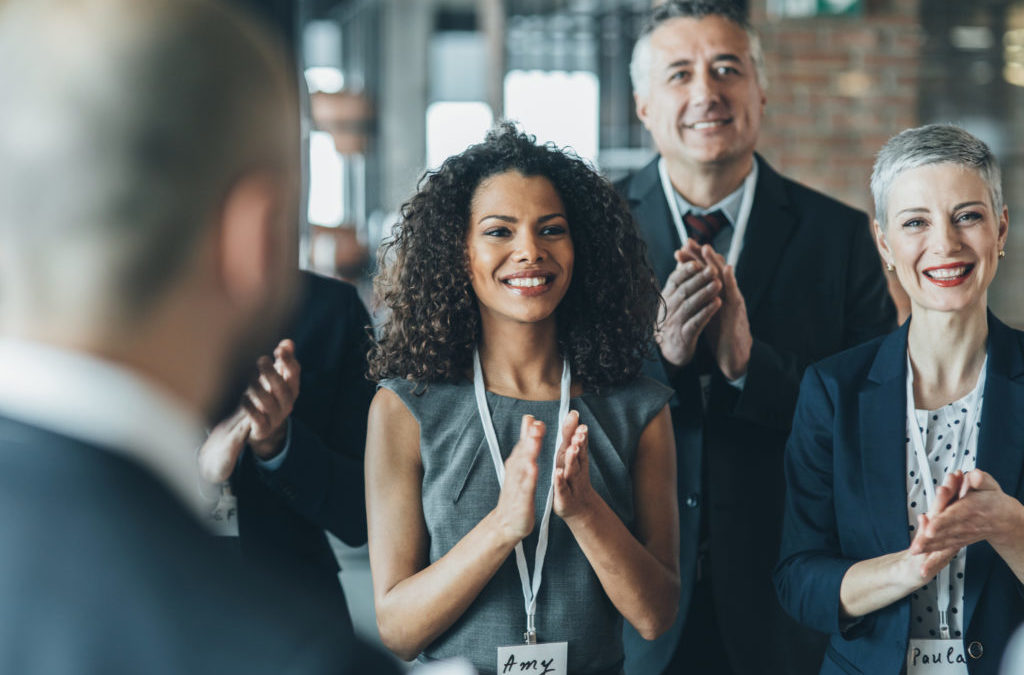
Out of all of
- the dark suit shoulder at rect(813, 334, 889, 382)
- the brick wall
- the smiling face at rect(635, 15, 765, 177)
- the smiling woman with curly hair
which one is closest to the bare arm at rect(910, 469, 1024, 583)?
the dark suit shoulder at rect(813, 334, 889, 382)

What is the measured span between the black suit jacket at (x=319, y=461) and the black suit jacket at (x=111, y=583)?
50.3 inches

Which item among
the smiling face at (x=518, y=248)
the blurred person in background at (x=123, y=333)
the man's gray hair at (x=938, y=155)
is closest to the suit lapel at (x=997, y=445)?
the man's gray hair at (x=938, y=155)

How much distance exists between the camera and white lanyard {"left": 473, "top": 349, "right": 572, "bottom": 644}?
1.75 m

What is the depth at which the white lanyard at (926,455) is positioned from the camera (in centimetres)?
177

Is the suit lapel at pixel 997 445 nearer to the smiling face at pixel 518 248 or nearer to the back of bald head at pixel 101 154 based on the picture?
the smiling face at pixel 518 248

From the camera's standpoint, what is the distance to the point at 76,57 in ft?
2.06

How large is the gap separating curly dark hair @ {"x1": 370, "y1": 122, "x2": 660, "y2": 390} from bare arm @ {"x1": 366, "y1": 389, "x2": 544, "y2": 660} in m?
0.14

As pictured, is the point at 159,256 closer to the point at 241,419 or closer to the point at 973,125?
the point at 241,419

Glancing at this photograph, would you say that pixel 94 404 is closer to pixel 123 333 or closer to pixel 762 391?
pixel 123 333

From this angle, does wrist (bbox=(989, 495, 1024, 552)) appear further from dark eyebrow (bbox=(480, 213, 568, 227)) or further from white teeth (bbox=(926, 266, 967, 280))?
dark eyebrow (bbox=(480, 213, 568, 227))

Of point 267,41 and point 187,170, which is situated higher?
point 267,41

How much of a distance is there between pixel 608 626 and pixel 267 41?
1343 mm

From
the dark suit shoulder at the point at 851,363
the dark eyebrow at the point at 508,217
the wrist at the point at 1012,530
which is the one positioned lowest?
the wrist at the point at 1012,530

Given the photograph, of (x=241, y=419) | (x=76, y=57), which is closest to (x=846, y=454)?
(x=241, y=419)
